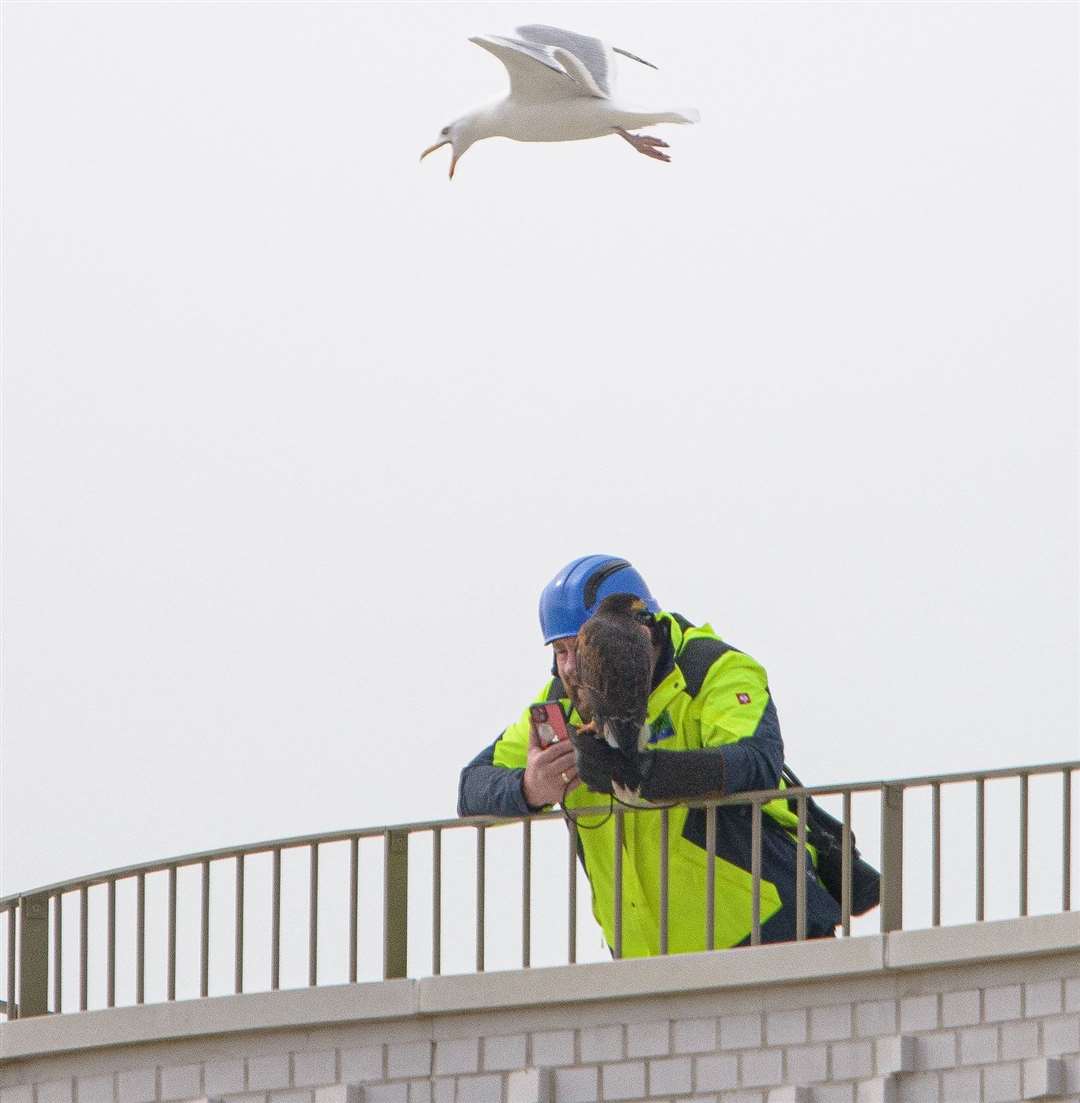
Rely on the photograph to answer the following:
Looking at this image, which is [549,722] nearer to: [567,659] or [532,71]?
[567,659]

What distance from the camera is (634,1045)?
49.4ft

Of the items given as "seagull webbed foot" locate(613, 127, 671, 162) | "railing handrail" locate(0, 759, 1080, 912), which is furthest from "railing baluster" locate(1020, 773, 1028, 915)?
"seagull webbed foot" locate(613, 127, 671, 162)

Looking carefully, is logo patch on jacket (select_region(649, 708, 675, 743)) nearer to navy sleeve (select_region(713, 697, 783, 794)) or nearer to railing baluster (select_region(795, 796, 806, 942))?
navy sleeve (select_region(713, 697, 783, 794))

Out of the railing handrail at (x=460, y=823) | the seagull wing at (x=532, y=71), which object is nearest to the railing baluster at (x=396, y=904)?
the railing handrail at (x=460, y=823)

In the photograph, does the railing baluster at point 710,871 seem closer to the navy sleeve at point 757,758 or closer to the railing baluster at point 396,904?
the navy sleeve at point 757,758

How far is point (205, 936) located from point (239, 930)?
6.5 inches

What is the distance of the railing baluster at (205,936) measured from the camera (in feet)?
51.5

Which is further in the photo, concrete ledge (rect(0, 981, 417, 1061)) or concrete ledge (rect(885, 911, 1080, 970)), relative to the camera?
concrete ledge (rect(0, 981, 417, 1061))

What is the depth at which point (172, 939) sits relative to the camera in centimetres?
1587

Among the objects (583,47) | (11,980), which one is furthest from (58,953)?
(583,47)

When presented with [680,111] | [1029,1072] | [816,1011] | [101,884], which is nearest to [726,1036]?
[816,1011]

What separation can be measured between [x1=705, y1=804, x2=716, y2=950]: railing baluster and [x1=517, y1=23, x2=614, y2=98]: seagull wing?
23.7ft

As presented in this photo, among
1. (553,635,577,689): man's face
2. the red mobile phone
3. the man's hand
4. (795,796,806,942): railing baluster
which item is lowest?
(795,796,806,942): railing baluster

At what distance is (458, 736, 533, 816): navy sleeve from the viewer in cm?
1465
